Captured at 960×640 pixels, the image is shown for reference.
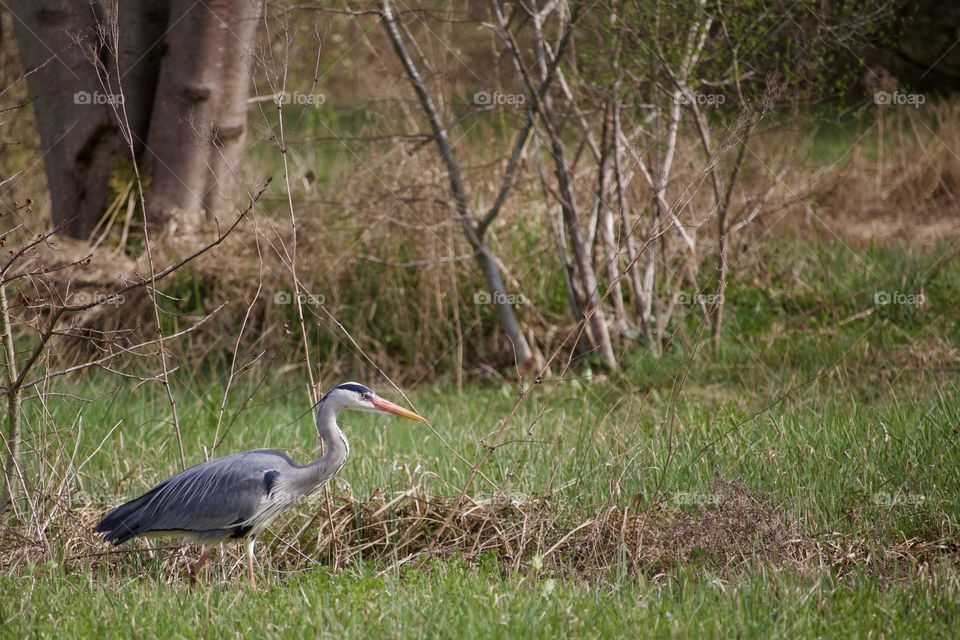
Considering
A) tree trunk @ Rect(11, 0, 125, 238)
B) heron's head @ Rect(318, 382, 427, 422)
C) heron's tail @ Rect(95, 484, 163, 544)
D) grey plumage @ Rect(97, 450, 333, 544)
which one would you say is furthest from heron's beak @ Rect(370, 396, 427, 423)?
tree trunk @ Rect(11, 0, 125, 238)

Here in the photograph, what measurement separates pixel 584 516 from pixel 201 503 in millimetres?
1880

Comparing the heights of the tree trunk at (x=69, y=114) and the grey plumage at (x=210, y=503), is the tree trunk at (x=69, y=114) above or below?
above

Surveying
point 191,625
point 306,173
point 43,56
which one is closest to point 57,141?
point 43,56

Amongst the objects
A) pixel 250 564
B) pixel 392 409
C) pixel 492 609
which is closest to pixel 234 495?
pixel 250 564

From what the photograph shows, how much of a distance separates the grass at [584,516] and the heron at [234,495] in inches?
9.7

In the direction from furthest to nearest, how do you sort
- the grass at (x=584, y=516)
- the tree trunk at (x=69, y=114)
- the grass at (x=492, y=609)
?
the tree trunk at (x=69, y=114) < the grass at (x=584, y=516) < the grass at (x=492, y=609)

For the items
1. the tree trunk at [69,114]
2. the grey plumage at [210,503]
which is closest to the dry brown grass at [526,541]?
the grey plumage at [210,503]

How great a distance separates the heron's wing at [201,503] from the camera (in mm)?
4680

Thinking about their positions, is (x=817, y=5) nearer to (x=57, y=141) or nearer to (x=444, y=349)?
(x=444, y=349)

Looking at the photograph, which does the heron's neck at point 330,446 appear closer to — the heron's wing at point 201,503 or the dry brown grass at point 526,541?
the heron's wing at point 201,503

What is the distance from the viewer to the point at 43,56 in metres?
9.53

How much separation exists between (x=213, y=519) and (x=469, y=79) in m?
6.55

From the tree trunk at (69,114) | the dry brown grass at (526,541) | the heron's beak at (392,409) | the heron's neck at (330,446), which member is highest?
the tree trunk at (69,114)

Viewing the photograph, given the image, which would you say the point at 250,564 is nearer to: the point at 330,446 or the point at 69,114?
the point at 330,446
